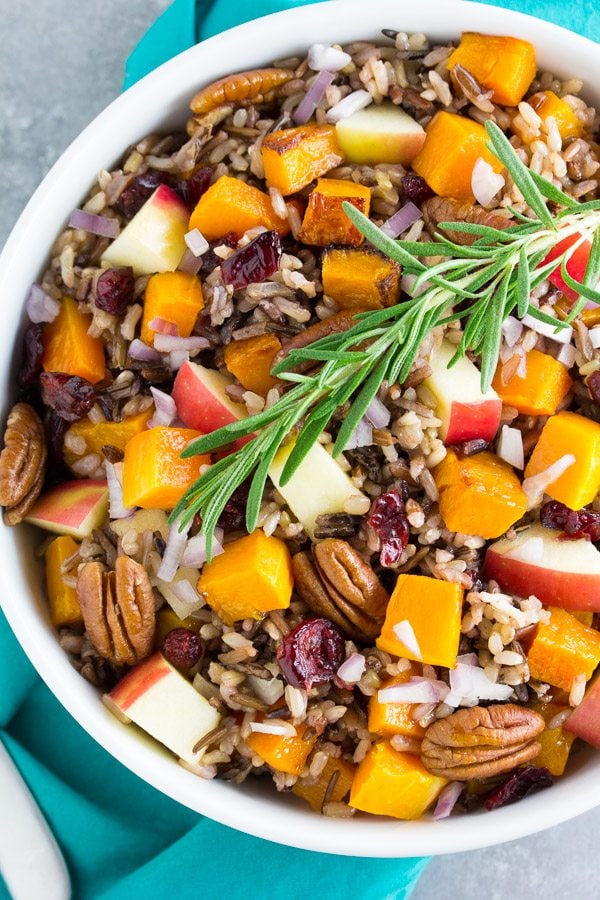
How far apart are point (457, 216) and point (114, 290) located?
77 centimetres

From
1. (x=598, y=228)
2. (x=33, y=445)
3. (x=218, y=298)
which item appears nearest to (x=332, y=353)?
(x=218, y=298)

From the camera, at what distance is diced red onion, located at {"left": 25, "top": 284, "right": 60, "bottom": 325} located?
2.39 meters

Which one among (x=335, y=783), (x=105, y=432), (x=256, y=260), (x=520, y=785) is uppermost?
(x=256, y=260)

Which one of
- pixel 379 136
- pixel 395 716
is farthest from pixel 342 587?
pixel 379 136

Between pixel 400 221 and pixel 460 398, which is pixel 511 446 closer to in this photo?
pixel 460 398

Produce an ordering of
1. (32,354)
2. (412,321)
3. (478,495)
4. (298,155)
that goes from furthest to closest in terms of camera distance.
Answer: (32,354)
(298,155)
(478,495)
(412,321)

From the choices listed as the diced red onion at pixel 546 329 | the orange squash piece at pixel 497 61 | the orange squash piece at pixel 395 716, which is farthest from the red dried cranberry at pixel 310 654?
the orange squash piece at pixel 497 61

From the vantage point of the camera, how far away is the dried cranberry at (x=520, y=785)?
2.30 m

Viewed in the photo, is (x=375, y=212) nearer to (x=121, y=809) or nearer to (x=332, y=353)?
(x=332, y=353)

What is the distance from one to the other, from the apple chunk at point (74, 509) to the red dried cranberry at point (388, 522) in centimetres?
63

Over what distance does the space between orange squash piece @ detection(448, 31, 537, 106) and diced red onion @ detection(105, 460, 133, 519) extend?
3.82 feet

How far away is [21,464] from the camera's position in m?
2.34

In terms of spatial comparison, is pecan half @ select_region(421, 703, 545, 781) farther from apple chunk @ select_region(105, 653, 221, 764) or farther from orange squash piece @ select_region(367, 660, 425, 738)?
apple chunk @ select_region(105, 653, 221, 764)

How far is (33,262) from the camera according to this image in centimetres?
238
